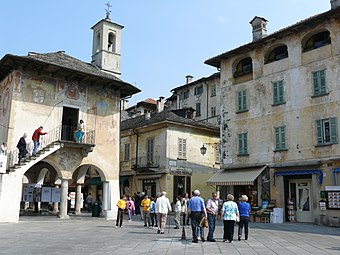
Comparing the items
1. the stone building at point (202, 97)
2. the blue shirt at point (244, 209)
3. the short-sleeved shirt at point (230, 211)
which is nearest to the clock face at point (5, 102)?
the short-sleeved shirt at point (230, 211)

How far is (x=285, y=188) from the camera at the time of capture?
74.0 feet

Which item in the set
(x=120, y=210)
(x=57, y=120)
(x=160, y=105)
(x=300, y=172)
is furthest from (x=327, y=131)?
(x=160, y=105)

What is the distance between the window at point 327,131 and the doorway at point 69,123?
550 inches

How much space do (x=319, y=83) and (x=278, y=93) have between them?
2.66 m

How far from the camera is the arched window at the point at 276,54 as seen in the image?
24031 mm

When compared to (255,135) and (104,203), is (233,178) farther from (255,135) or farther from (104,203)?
(104,203)

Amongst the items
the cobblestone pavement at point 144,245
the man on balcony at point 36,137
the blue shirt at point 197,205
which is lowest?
the cobblestone pavement at point 144,245

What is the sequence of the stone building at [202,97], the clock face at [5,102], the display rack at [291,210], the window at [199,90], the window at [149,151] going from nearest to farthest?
the clock face at [5,102], the display rack at [291,210], the window at [149,151], the stone building at [202,97], the window at [199,90]

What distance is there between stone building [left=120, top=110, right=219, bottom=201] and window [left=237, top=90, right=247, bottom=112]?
598cm

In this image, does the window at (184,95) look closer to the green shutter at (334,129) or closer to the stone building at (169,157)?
the stone building at (169,157)

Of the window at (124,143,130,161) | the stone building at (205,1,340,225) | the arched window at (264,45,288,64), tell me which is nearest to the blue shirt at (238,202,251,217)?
the stone building at (205,1,340,225)

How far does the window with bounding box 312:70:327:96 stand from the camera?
69.1 ft

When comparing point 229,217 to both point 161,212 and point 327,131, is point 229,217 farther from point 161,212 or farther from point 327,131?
point 327,131

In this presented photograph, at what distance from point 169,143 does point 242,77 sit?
27.5 feet
